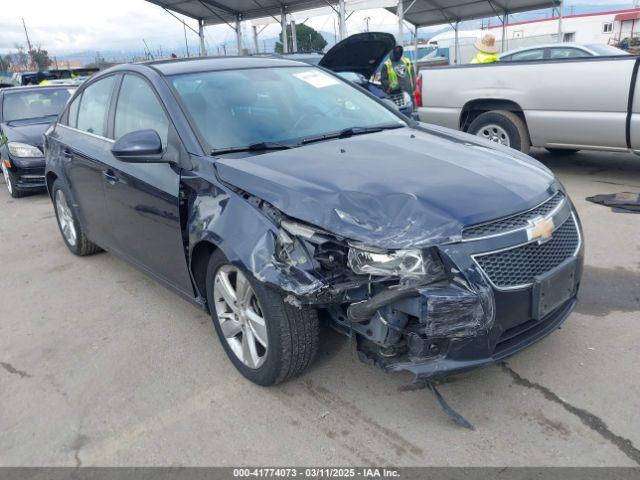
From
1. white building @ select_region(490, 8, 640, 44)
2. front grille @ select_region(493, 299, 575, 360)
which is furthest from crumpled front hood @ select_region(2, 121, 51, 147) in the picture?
white building @ select_region(490, 8, 640, 44)

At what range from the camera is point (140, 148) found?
3.26 meters

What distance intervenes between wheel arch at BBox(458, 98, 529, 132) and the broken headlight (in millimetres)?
5538

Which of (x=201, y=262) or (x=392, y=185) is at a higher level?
(x=392, y=185)

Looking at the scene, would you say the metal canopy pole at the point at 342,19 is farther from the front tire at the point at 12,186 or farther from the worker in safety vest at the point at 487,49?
the front tire at the point at 12,186

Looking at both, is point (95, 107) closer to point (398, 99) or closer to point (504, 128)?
point (504, 128)

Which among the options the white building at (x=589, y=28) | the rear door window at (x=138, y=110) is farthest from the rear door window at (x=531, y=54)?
the white building at (x=589, y=28)

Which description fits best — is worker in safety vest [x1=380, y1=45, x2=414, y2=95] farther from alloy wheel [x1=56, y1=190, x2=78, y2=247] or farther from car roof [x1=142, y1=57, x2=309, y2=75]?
alloy wheel [x1=56, y1=190, x2=78, y2=247]

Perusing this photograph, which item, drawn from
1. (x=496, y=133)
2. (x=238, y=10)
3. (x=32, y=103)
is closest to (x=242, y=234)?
(x=496, y=133)

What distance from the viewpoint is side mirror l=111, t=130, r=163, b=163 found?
3260 mm

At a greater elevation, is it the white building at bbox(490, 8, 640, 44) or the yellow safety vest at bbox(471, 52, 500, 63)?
the white building at bbox(490, 8, 640, 44)

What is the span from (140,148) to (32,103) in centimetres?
774

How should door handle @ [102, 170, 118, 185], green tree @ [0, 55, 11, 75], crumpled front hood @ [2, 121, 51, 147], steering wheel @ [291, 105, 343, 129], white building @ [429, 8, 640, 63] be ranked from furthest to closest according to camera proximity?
white building @ [429, 8, 640, 63] < green tree @ [0, 55, 11, 75] < crumpled front hood @ [2, 121, 51, 147] < door handle @ [102, 170, 118, 185] < steering wheel @ [291, 105, 343, 129]

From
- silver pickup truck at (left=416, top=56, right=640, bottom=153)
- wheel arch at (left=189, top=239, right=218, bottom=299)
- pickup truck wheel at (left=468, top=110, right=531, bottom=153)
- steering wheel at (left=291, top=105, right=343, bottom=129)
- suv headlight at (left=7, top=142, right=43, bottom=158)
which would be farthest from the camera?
suv headlight at (left=7, top=142, right=43, bottom=158)

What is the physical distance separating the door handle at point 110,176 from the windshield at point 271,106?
84 cm
